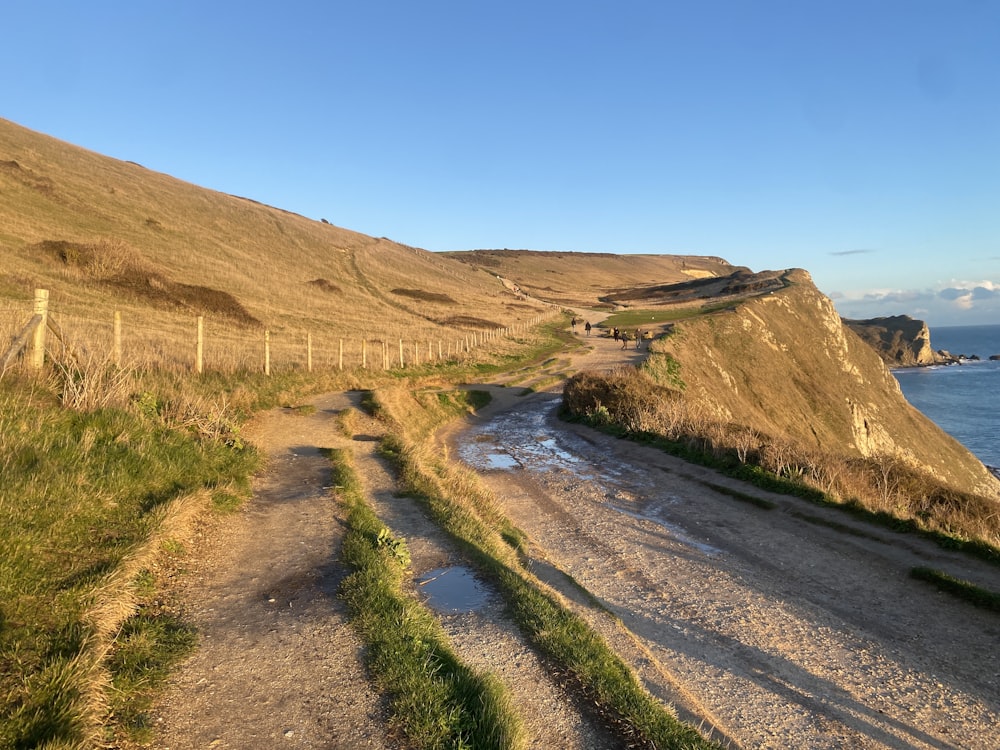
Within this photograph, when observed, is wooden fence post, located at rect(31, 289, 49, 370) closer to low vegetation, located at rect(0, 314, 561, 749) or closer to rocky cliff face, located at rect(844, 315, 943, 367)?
low vegetation, located at rect(0, 314, 561, 749)

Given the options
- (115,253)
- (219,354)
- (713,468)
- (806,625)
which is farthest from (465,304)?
(806,625)

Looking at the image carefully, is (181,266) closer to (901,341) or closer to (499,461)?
(499,461)

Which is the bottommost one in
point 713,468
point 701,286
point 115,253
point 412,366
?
point 713,468

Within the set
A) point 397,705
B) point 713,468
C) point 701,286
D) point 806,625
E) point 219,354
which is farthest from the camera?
point 701,286

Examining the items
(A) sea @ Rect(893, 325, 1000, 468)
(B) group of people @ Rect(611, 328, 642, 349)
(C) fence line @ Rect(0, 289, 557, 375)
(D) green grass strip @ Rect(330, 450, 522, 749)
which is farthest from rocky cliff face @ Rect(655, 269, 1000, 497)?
(D) green grass strip @ Rect(330, 450, 522, 749)

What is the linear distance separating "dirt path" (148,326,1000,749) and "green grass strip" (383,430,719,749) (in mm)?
250

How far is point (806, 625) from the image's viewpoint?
321 inches

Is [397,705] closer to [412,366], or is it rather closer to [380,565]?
[380,565]

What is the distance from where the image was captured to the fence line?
1093 cm

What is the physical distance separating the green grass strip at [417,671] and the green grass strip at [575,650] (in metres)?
0.94

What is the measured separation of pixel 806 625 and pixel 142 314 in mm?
34511

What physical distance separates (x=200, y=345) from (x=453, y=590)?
597 inches

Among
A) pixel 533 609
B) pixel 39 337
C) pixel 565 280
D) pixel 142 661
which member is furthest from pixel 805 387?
pixel 565 280

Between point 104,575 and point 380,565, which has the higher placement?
point 104,575
